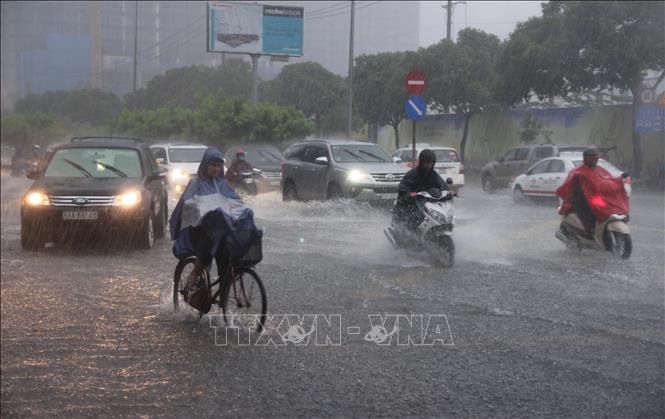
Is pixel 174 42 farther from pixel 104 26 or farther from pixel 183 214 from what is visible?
pixel 183 214

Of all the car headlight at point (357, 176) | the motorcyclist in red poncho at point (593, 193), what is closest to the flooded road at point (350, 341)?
the motorcyclist in red poncho at point (593, 193)

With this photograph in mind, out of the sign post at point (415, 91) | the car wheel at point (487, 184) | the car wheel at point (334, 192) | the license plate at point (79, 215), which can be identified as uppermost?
the sign post at point (415, 91)

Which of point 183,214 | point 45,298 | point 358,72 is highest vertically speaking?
point 358,72

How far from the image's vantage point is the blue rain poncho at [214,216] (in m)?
6.75

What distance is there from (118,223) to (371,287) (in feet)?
14.2

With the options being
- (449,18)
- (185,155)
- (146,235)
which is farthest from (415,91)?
(449,18)

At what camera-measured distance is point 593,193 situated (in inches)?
473

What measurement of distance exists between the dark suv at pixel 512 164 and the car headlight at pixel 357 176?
A: 10.1 meters

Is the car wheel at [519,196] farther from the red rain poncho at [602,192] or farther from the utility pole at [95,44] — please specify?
the utility pole at [95,44]

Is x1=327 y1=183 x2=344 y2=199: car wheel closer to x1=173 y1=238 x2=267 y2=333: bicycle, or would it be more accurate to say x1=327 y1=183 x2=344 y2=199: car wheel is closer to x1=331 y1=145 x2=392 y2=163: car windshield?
x1=331 y1=145 x2=392 y2=163: car windshield

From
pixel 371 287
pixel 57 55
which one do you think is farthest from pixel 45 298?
pixel 57 55

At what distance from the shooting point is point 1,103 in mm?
41344

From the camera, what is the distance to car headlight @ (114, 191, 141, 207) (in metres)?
11.9

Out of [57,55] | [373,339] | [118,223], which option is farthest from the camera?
[57,55]
